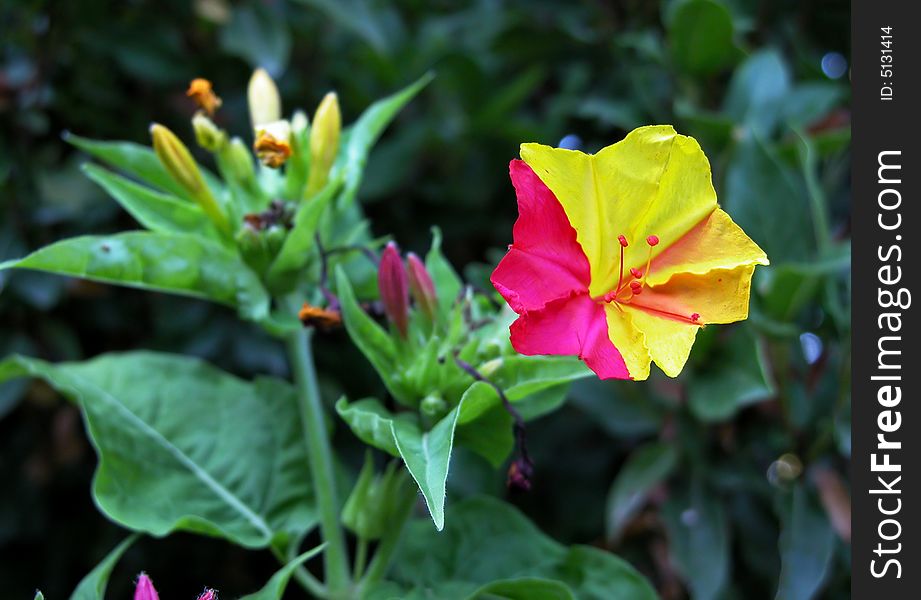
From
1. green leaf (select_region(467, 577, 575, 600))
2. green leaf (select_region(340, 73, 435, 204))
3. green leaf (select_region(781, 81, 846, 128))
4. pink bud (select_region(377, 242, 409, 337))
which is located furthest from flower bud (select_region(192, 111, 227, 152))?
green leaf (select_region(781, 81, 846, 128))

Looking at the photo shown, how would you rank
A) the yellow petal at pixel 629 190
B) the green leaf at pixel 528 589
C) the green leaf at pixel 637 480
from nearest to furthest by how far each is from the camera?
the yellow petal at pixel 629 190 → the green leaf at pixel 528 589 → the green leaf at pixel 637 480

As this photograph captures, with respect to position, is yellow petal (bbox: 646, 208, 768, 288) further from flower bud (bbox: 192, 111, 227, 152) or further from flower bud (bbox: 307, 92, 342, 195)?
flower bud (bbox: 192, 111, 227, 152)

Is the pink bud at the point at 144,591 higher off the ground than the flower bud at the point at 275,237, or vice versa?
the flower bud at the point at 275,237

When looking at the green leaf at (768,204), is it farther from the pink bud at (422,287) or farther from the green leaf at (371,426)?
the green leaf at (371,426)

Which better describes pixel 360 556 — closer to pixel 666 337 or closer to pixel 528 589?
pixel 528 589

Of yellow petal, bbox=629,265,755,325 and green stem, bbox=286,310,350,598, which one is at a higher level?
yellow petal, bbox=629,265,755,325

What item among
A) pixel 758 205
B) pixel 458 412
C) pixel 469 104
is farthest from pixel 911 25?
pixel 458 412

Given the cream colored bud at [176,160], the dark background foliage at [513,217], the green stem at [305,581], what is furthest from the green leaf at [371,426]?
the dark background foliage at [513,217]
